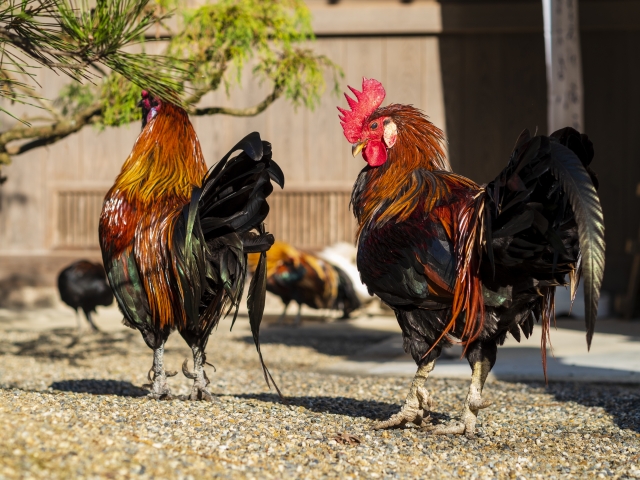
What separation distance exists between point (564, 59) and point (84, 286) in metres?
5.92

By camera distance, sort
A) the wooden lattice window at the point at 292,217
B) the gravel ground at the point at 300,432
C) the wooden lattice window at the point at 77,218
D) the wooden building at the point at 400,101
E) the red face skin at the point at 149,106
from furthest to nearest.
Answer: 1. the wooden lattice window at the point at 77,218
2. the wooden lattice window at the point at 292,217
3. the wooden building at the point at 400,101
4. the red face skin at the point at 149,106
5. the gravel ground at the point at 300,432

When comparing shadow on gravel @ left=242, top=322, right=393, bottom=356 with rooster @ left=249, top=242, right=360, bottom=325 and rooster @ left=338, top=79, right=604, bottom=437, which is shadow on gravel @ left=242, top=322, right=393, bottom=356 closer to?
rooster @ left=249, top=242, right=360, bottom=325

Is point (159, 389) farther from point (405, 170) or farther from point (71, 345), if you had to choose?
point (71, 345)

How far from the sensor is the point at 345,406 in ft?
16.1

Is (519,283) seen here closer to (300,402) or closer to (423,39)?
(300,402)

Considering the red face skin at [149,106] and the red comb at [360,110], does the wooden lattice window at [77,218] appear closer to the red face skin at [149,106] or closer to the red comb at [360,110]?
the red face skin at [149,106]

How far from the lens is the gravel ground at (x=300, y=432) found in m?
3.07

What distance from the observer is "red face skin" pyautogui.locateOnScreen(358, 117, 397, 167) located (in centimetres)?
425

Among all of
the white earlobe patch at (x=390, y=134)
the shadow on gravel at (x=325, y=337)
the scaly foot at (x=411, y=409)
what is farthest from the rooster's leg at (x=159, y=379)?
the shadow on gravel at (x=325, y=337)

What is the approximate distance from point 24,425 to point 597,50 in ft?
31.3

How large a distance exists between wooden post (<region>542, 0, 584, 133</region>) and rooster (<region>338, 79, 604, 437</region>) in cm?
562

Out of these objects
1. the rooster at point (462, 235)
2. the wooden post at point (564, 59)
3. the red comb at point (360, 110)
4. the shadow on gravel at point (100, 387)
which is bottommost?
the shadow on gravel at point (100, 387)

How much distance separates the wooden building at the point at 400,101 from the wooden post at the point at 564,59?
137 cm

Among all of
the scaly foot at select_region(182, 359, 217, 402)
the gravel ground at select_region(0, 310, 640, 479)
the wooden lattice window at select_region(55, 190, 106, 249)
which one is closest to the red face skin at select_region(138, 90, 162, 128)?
the scaly foot at select_region(182, 359, 217, 402)
